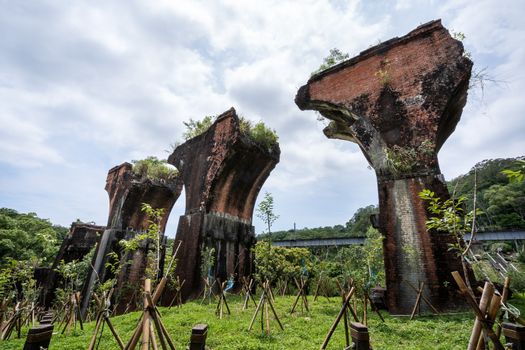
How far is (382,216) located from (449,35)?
5330mm

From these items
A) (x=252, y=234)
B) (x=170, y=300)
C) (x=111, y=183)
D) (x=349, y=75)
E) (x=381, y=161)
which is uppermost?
(x=349, y=75)

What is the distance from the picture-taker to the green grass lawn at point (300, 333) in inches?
181

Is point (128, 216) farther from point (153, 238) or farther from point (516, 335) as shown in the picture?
point (516, 335)

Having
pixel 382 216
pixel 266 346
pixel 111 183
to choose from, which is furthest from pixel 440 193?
pixel 111 183

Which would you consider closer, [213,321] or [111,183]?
[213,321]

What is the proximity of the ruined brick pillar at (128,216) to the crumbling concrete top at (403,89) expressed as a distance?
9012 mm

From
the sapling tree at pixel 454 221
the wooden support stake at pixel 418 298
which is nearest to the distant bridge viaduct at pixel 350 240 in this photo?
the wooden support stake at pixel 418 298

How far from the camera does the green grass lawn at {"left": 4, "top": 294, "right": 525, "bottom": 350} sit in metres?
4.61

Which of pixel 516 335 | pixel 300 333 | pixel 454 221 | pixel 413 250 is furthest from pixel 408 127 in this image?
pixel 516 335

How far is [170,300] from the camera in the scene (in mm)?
9719

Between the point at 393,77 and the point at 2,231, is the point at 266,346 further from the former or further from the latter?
the point at 2,231

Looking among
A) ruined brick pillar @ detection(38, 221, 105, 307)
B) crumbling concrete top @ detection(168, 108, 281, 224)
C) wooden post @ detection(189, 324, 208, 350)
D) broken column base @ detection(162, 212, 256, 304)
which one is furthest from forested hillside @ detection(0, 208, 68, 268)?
wooden post @ detection(189, 324, 208, 350)

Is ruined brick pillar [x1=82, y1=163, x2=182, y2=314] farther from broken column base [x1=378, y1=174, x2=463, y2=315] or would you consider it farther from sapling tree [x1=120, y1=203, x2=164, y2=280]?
broken column base [x1=378, y1=174, x2=463, y2=315]

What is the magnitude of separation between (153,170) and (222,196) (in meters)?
6.24
